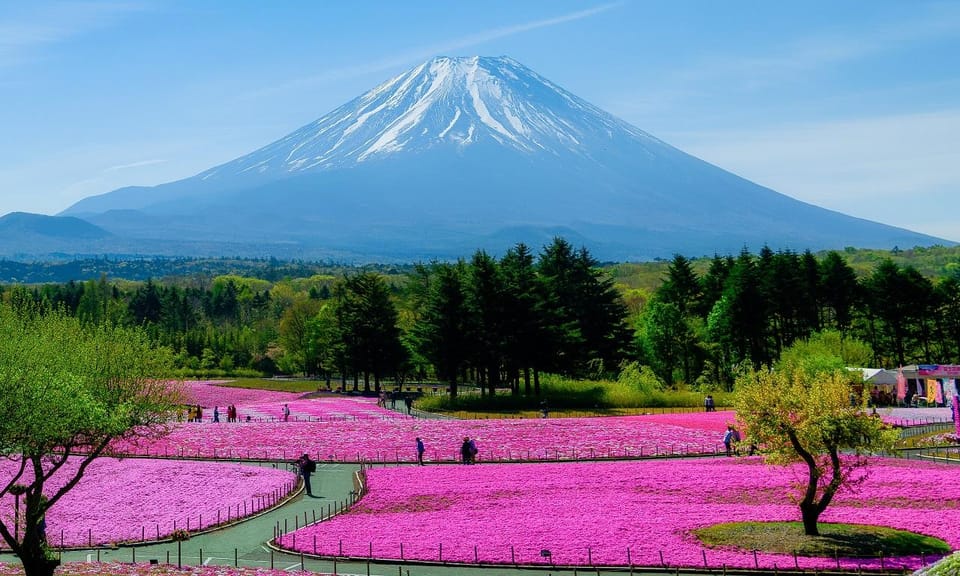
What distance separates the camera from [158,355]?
42219 millimetres

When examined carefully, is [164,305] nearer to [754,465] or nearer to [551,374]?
[551,374]

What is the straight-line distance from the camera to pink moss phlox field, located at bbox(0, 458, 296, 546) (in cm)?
3644

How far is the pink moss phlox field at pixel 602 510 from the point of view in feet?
100

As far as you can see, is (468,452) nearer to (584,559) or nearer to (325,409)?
(584,559)

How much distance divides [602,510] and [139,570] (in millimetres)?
15877

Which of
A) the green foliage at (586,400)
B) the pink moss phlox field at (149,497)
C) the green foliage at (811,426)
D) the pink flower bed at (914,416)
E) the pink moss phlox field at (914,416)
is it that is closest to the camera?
the green foliage at (811,426)

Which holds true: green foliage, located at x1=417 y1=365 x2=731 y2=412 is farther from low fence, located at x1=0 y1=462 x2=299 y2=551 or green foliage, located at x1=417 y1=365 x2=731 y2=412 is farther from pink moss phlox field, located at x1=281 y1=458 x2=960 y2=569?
low fence, located at x1=0 y1=462 x2=299 y2=551

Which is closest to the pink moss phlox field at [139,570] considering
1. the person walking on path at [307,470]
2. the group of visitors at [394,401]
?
the person walking on path at [307,470]

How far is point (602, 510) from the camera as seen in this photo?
117 ft

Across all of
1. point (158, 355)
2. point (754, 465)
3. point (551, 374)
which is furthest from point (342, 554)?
point (551, 374)

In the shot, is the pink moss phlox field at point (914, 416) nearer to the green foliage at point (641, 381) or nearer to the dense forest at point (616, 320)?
the dense forest at point (616, 320)

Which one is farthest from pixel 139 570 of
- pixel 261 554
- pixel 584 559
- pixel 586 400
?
pixel 586 400

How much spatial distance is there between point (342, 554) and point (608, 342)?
225 feet

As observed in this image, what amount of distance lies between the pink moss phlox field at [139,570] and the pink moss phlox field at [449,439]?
685 inches
